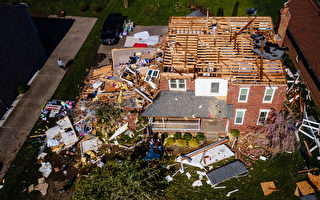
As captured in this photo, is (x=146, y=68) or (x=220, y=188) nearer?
(x=220, y=188)

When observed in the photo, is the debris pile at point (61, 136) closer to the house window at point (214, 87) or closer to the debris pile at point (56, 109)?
the debris pile at point (56, 109)

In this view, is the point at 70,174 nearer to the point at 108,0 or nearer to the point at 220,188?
the point at 220,188

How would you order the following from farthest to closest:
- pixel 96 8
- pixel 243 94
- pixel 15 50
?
pixel 96 8
pixel 15 50
pixel 243 94

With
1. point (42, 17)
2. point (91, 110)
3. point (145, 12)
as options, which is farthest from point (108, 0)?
point (91, 110)

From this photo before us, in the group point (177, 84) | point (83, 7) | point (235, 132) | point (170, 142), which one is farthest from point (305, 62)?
point (83, 7)

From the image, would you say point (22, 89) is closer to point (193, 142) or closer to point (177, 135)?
point (177, 135)

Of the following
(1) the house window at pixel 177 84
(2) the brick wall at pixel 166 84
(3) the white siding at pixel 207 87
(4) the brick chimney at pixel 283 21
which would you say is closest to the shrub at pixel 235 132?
(3) the white siding at pixel 207 87
